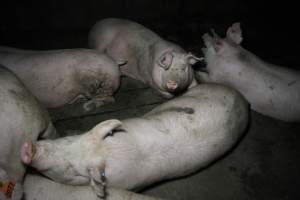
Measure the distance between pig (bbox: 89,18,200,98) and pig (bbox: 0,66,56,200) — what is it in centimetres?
155

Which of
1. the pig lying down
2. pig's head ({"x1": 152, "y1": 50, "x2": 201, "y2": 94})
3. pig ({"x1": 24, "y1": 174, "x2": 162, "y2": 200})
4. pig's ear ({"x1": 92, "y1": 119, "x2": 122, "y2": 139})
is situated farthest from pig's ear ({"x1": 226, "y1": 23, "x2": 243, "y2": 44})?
pig ({"x1": 24, "y1": 174, "x2": 162, "y2": 200})

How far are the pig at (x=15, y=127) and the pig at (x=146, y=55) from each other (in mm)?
1554

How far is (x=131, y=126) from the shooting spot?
305cm

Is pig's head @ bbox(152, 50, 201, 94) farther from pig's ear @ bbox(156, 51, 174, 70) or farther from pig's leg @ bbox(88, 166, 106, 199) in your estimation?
pig's leg @ bbox(88, 166, 106, 199)

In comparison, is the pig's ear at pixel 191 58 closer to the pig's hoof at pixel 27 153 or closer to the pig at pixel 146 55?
the pig at pixel 146 55

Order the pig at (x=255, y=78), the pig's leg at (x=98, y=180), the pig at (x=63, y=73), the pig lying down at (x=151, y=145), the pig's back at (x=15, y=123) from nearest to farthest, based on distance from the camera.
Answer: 1. the pig's leg at (x=98, y=180)
2. the pig lying down at (x=151, y=145)
3. the pig's back at (x=15, y=123)
4. the pig at (x=63, y=73)
5. the pig at (x=255, y=78)

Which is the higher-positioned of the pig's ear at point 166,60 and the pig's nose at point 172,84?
the pig's ear at point 166,60

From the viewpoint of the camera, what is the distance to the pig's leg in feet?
8.09

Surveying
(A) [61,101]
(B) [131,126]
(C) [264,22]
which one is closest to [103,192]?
(B) [131,126]

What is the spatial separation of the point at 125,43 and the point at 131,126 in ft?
6.00

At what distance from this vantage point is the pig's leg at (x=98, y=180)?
247 cm

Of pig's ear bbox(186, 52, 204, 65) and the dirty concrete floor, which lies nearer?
the dirty concrete floor

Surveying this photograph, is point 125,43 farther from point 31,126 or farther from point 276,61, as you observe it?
point 276,61

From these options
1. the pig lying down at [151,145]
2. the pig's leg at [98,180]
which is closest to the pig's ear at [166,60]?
the pig lying down at [151,145]
